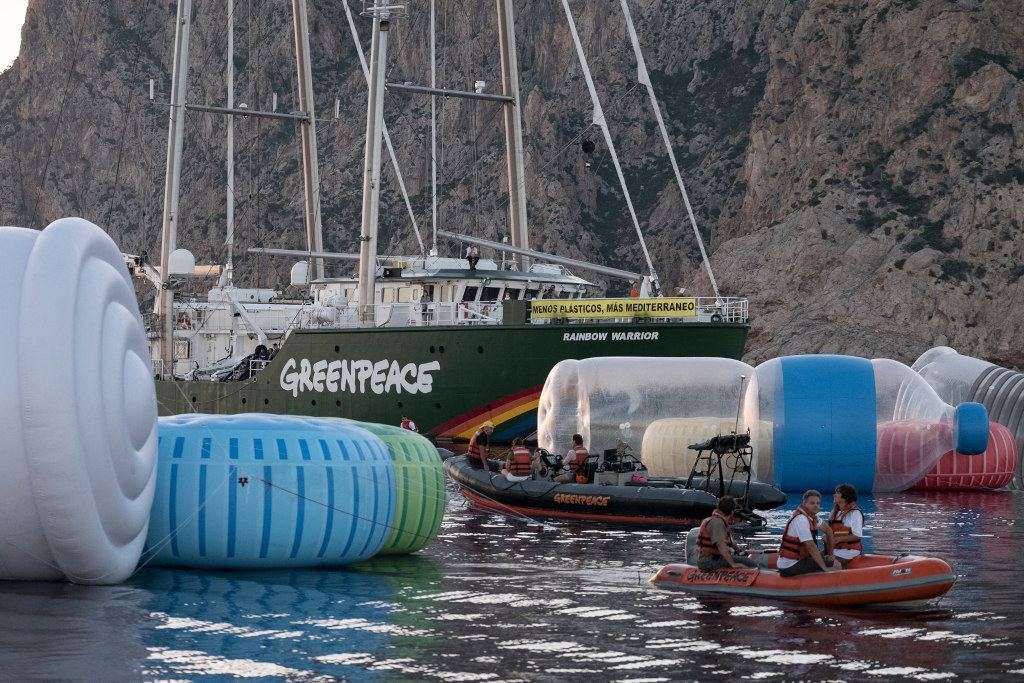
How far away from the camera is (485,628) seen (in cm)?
1223

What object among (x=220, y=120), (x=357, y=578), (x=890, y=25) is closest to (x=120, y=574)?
(x=357, y=578)

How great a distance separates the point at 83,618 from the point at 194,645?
154cm

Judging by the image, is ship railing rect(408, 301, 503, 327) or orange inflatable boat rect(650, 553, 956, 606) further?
ship railing rect(408, 301, 503, 327)

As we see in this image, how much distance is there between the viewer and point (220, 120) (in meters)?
108

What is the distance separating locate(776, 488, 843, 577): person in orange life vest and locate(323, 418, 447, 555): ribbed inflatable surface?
4633mm

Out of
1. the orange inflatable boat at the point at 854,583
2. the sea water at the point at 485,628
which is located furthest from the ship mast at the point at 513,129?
the orange inflatable boat at the point at 854,583

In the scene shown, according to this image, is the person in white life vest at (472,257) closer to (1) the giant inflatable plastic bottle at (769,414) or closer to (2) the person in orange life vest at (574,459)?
(1) the giant inflatable plastic bottle at (769,414)

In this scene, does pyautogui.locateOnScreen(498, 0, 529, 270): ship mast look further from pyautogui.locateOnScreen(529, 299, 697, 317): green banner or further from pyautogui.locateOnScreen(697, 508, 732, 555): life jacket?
pyautogui.locateOnScreen(697, 508, 732, 555): life jacket

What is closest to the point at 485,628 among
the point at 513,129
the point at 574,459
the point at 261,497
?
the point at 261,497

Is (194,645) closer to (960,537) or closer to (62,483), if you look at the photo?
(62,483)

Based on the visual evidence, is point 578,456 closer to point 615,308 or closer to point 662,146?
point 615,308

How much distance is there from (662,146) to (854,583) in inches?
2985

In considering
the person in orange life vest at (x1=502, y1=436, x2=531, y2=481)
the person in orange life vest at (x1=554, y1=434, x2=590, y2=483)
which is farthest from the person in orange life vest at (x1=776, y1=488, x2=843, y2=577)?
the person in orange life vest at (x1=502, y1=436, x2=531, y2=481)

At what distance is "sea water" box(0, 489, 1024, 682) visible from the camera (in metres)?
10.5
